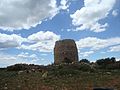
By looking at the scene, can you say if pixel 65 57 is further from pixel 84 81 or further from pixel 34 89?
pixel 34 89

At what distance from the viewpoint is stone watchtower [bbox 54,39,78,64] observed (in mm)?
55438

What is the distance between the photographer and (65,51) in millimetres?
55906

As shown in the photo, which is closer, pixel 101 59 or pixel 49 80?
pixel 49 80

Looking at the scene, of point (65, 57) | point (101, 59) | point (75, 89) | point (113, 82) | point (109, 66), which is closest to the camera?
point (75, 89)

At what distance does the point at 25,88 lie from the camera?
22.2m

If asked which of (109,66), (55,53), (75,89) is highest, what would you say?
(55,53)

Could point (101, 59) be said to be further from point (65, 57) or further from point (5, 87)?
point (5, 87)

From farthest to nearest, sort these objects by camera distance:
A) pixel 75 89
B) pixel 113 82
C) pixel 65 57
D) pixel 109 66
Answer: pixel 65 57
pixel 109 66
pixel 113 82
pixel 75 89

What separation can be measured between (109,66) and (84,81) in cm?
1493

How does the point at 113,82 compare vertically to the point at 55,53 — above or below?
below

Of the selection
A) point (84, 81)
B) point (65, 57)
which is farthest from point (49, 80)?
point (65, 57)

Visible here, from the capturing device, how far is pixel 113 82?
82.2 feet

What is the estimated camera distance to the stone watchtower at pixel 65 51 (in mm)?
55438

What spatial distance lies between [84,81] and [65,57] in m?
29.5
